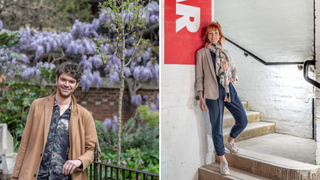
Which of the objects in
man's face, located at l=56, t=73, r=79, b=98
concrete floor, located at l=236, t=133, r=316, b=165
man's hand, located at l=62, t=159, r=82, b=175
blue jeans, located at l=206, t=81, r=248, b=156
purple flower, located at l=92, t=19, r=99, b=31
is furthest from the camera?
purple flower, located at l=92, t=19, r=99, b=31

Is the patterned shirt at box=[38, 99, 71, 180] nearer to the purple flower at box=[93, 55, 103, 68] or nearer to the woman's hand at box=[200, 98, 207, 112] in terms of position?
the woman's hand at box=[200, 98, 207, 112]

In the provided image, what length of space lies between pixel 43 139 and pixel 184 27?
1.42 meters

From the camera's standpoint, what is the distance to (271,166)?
204 cm

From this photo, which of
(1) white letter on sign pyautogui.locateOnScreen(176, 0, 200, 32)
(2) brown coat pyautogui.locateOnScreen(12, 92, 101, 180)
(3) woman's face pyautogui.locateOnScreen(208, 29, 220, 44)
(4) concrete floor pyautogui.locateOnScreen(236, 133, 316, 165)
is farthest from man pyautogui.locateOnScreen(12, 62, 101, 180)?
(4) concrete floor pyautogui.locateOnScreen(236, 133, 316, 165)

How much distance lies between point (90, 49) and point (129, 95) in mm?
1018

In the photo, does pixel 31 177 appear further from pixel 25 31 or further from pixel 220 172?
pixel 25 31

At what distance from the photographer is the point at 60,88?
1.72 meters

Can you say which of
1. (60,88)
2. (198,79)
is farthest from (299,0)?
(60,88)

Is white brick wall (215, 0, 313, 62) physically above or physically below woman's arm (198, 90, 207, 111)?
above

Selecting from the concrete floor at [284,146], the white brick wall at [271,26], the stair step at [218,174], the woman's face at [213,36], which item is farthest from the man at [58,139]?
the white brick wall at [271,26]

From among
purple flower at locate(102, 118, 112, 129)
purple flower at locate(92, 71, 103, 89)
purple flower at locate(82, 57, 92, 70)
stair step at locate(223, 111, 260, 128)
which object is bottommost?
purple flower at locate(102, 118, 112, 129)

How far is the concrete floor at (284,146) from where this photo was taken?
2080 millimetres

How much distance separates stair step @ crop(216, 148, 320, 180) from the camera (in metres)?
1.96

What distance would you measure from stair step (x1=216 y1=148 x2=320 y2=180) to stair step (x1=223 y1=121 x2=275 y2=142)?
0.45 ft
